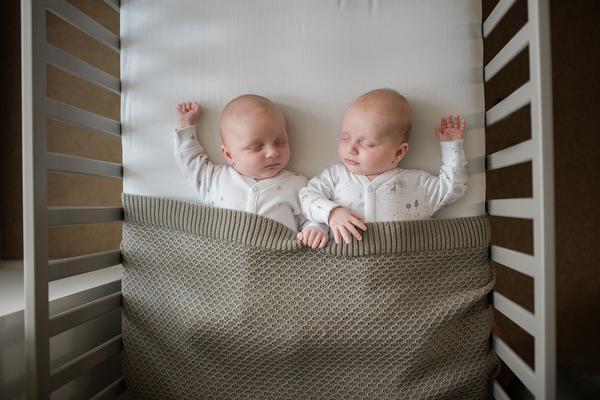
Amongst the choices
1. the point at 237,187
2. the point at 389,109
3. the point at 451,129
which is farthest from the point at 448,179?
the point at 237,187

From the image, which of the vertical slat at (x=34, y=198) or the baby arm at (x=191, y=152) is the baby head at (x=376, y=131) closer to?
the baby arm at (x=191, y=152)

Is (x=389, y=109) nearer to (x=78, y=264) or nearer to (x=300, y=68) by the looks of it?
(x=300, y=68)

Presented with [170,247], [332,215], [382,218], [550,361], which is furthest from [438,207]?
[170,247]

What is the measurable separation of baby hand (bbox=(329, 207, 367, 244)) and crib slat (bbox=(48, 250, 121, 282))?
2.13 ft

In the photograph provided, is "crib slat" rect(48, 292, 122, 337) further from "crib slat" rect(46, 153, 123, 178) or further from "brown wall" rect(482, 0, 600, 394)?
"brown wall" rect(482, 0, 600, 394)

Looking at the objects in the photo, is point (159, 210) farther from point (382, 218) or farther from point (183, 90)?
point (382, 218)

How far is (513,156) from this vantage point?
935 mm

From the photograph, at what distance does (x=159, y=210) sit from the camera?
1.10m

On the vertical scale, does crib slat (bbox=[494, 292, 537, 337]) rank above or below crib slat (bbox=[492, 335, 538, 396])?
above

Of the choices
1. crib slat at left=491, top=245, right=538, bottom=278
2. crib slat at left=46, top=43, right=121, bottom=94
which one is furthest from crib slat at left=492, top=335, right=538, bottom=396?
crib slat at left=46, top=43, right=121, bottom=94

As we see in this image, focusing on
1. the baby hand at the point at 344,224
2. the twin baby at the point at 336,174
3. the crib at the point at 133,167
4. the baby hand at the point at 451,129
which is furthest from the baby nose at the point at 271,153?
the baby hand at the point at 451,129

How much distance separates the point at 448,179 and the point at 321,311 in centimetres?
50

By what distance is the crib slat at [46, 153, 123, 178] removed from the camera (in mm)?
946

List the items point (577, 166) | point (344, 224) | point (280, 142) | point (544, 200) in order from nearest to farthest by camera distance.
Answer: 1. point (544, 200)
2. point (344, 224)
3. point (280, 142)
4. point (577, 166)
